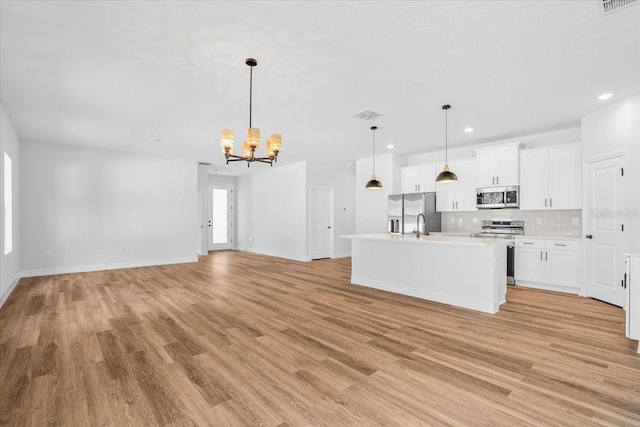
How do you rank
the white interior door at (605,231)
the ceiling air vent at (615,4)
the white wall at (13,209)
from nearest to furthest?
the ceiling air vent at (615,4), the white interior door at (605,231), the white wall at (13,209)

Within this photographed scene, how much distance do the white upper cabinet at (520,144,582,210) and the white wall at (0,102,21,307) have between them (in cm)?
835

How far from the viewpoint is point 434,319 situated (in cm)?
369

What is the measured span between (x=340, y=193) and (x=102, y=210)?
245 inches

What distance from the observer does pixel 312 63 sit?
3.11 meters

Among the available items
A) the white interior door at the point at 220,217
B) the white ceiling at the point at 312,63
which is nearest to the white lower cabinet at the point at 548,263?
the white ceiling at the point at 312,63

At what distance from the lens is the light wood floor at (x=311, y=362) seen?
1.96m

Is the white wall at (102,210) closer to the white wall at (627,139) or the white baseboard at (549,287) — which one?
the white baseboard at (549,287)

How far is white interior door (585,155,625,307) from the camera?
164 inches

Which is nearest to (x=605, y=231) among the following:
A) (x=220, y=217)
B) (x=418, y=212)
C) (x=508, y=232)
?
(x=508, y=232)

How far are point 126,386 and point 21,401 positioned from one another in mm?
631

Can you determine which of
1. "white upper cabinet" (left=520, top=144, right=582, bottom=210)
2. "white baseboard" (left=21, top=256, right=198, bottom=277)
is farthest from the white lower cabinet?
"white baseboard" (left=21, top=256, right=198, bottom=277)

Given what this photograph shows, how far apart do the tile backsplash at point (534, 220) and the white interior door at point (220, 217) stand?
25.3 feet

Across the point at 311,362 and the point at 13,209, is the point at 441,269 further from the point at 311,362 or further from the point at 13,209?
the point at 13,209

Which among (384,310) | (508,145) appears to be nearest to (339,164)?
(508,145)
